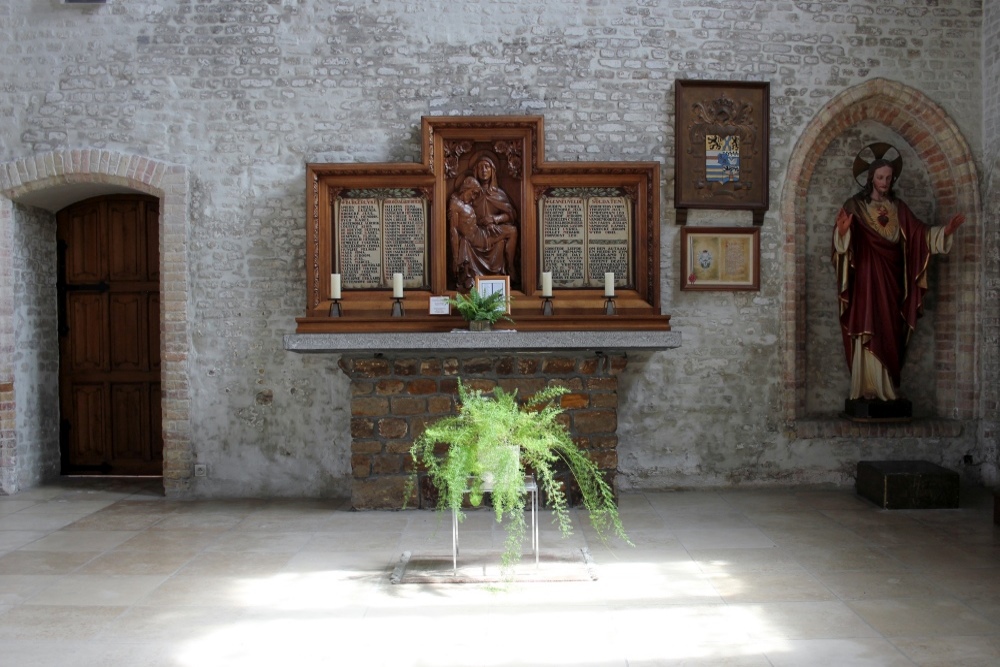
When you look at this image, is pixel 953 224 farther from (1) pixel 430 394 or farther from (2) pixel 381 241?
(2) pixel 381 241

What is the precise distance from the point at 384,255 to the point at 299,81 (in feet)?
5.15

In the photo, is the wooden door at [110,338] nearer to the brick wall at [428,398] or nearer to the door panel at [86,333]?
the door panel at [86,333]

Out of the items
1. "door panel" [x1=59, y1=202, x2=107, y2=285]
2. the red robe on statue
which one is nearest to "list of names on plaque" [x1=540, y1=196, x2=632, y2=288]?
the red robe on statue

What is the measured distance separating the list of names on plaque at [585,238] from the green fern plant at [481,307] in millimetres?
794

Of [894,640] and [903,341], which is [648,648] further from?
[903,341]

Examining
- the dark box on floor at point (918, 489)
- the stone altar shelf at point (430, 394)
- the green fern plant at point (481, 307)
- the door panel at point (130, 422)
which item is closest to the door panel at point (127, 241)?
the door panel at point (130, 422)

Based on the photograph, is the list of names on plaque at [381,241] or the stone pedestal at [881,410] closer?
the list of names on plaque at [381,241]

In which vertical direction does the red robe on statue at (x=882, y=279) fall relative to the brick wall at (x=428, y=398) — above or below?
above

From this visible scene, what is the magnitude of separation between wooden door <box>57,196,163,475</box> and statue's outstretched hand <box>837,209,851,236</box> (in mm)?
5860

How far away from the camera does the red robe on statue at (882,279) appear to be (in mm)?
6973

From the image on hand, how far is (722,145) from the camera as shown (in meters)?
6.97

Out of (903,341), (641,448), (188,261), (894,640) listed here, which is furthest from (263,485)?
(903,341)

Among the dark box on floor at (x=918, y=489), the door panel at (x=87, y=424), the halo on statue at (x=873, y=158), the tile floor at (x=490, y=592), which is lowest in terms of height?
the tile floor at (x=490, y=592)

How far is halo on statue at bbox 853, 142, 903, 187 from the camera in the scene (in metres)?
7.24
